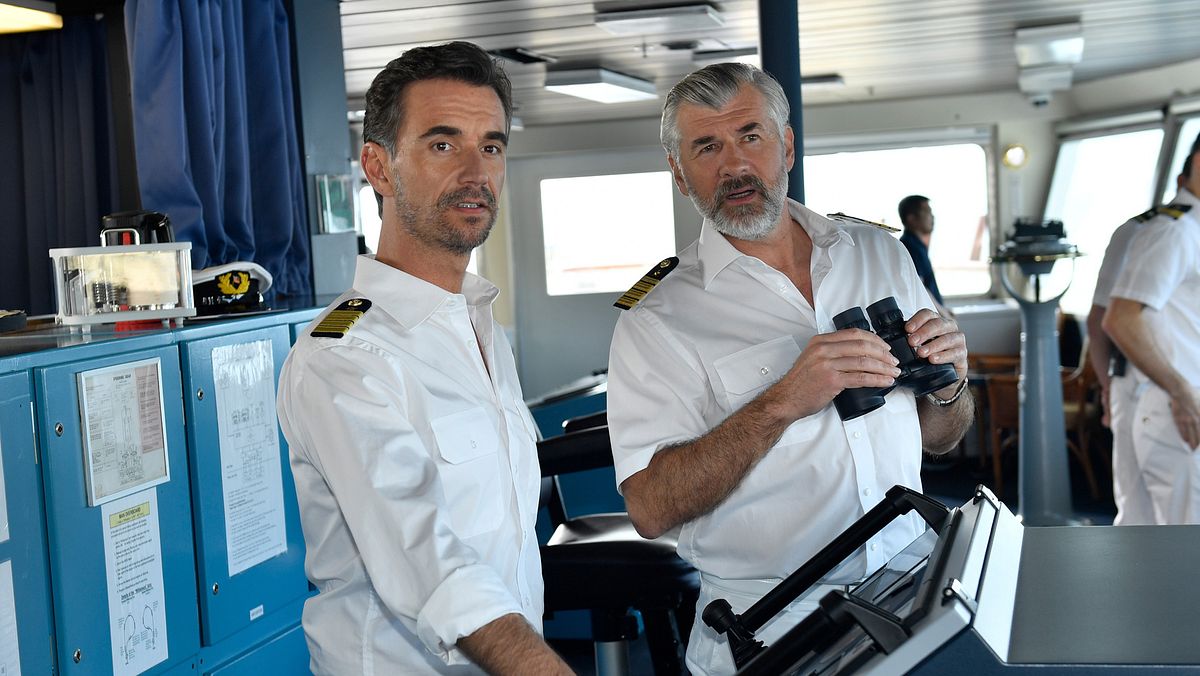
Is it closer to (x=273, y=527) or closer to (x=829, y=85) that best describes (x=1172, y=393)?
(x=273, y=527)

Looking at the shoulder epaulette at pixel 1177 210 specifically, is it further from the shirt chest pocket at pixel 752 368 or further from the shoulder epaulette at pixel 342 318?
the shoulder epaulette at pixel 342 318

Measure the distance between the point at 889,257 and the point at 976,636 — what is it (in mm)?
1276

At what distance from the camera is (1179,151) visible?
7.98 metres

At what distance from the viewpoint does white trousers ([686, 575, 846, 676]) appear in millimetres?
1865

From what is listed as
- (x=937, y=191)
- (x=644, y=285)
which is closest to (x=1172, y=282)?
(x=644, y=285)

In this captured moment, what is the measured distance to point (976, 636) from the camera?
0.97 m

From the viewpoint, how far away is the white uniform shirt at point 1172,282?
379cm

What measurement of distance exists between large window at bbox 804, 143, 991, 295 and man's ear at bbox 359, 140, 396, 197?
8.29 meters

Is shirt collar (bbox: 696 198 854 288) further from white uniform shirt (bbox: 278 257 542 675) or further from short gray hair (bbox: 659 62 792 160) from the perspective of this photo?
white uniform shirt (bbox: 278 257 542 675)

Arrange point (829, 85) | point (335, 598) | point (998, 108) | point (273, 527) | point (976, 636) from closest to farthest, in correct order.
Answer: point (976, 636) → point (335, 598) → point (273, 527) → point (829, 85) → point (998, 108)

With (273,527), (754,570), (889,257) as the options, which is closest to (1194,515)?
(889,257)

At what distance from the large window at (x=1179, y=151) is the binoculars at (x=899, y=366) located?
7.06 m

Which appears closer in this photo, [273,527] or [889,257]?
[889,257]

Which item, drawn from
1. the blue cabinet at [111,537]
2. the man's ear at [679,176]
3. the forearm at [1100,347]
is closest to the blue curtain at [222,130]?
the blue cabinet at [111,537]
